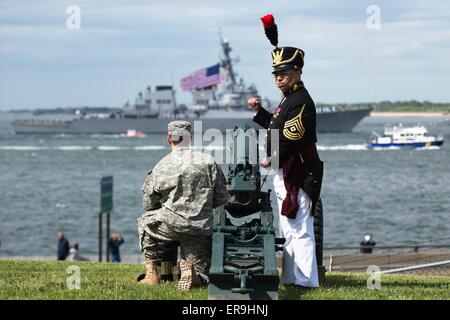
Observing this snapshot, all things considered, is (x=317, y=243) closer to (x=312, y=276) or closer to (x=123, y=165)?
(x=312, y=276)

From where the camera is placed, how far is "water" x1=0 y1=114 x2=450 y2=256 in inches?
1713

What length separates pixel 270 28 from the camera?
840 cm

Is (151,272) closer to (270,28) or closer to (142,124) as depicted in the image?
(270,28)

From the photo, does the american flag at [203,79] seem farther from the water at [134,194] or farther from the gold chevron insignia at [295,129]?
the gold chevron insignia at [295,129]

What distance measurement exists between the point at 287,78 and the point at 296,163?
75cm

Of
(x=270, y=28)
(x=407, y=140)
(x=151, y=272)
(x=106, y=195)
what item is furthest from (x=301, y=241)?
(x=407, y=140)

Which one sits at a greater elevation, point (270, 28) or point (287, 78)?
point (270, 28)

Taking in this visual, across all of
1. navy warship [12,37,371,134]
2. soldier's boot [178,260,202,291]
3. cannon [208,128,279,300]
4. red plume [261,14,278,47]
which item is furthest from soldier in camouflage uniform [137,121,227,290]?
navy warship [12,37,371,134]

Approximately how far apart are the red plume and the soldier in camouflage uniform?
109cm

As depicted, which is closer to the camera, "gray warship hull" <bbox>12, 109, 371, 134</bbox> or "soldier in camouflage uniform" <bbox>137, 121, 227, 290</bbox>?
"soldier in camouflage uniform" <bbox>137, 121, 227, 290</bbox>

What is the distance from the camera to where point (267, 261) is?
24.1 feet

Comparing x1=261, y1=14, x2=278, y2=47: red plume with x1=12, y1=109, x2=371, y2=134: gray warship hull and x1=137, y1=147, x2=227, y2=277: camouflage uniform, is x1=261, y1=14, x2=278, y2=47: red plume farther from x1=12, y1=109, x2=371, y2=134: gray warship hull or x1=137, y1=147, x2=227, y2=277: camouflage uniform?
x1=12, y1=109, x2=371, y2=134: gray warship hull

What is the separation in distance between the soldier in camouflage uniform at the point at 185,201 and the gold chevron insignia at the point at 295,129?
0.72 meters

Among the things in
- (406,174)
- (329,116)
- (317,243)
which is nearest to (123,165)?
(406,174)
